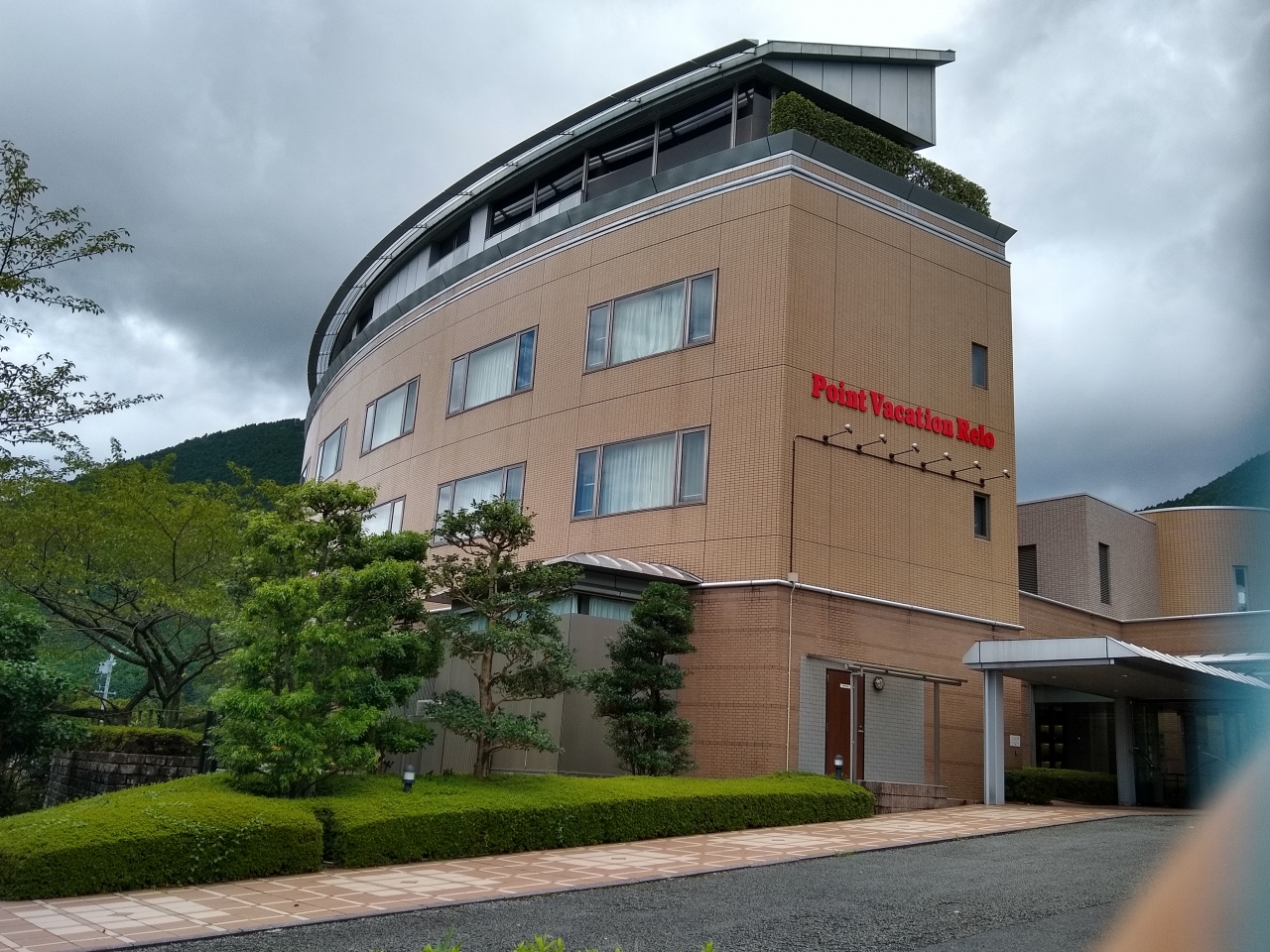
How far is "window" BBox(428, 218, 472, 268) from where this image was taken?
30.0 meters

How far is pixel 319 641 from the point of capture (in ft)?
40.9

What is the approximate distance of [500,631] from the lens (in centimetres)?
1373

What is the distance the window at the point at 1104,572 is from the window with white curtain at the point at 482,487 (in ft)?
50.1

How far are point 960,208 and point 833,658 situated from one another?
10.3 meters

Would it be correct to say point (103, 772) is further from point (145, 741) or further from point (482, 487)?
point (482, 487)

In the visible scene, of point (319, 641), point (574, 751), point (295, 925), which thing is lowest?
point (295, 925)

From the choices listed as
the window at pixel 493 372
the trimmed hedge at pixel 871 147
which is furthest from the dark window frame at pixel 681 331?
the trimmed hedge at pixel 871 147

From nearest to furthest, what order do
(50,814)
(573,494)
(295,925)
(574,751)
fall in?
(295,925), (50,814), (574,751), (573,494)

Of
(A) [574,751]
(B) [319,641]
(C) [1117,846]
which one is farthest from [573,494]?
(C) [1117,846]

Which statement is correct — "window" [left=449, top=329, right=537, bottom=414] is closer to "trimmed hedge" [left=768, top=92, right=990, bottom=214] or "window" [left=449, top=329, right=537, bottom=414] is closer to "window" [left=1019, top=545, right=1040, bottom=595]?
"trimmed hedge" [left=768, top=92, right=990, bottom=214]

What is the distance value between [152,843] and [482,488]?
15.4 m

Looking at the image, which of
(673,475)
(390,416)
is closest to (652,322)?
(673,475)

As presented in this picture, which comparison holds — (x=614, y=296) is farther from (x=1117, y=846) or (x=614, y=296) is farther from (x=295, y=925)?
(x=295, y=925)

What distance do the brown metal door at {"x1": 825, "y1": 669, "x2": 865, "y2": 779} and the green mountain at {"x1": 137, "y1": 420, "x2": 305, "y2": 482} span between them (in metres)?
44.2
